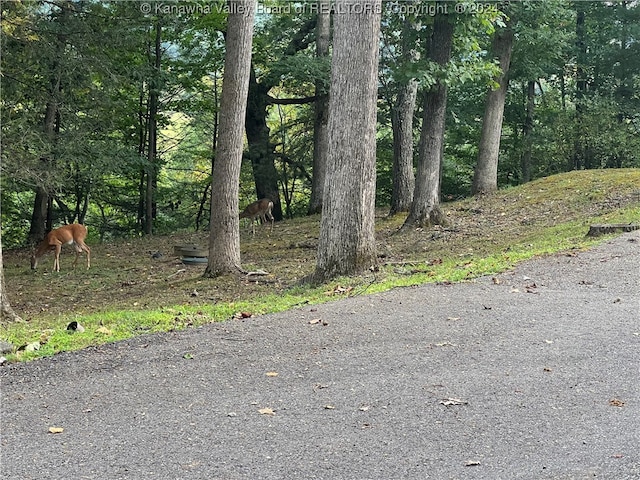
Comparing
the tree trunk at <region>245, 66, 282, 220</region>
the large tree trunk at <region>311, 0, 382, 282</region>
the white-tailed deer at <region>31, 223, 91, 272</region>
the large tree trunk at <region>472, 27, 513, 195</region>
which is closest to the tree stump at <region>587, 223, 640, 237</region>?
the large tree trunk at <region>311, 0, 382, 282</region>

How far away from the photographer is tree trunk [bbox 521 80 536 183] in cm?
2462

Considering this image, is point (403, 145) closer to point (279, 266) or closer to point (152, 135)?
point (279, 266)

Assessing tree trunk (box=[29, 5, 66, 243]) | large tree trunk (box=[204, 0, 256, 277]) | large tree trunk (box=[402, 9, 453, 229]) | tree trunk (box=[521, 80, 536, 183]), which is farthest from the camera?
tree trunk (box=[521, 80, 536, 183])

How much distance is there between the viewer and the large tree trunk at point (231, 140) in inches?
446

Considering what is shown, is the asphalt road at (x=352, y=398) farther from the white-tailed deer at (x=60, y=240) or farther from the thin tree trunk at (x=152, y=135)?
the thin tree trunk at (x=152, y=135)

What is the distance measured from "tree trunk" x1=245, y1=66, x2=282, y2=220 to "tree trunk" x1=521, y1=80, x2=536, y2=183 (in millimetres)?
8444

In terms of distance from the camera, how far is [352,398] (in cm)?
517

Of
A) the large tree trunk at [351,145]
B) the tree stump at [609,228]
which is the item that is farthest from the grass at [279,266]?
the large tree trunk at [351,145]

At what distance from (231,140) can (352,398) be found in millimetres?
7183

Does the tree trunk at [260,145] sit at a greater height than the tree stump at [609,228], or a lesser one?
greater

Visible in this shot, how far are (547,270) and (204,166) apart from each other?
21.4 meters

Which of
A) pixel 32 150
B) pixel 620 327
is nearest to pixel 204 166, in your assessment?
pixel 32 150

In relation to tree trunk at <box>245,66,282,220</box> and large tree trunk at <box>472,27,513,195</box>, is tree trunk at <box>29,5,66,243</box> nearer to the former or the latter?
tree trunk at <box>245,66,282,220</box>

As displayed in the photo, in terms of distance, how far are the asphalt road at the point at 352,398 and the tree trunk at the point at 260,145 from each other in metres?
16.6
